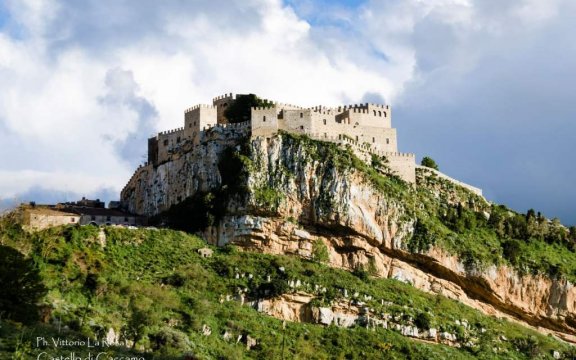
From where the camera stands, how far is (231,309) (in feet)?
275

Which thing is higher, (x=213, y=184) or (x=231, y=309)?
(x=213, y=184)

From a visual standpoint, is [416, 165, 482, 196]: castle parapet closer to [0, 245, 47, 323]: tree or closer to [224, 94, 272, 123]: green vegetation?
[224, 94, 272, 123]: green vegetation

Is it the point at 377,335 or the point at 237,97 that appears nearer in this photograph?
the point at 377,335

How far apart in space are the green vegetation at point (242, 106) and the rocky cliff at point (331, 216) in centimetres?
377

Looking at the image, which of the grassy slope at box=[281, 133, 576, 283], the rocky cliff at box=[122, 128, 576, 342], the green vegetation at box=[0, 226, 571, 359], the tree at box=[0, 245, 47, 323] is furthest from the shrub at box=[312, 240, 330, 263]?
the tree at box=[0, 245, 47, 323]

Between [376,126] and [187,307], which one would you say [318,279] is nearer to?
[187,307]

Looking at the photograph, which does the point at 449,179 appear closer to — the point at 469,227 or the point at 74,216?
the point at 469,227

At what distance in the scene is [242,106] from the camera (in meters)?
104

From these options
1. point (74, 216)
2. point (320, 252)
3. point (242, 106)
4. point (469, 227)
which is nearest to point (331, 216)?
point (320, 252)

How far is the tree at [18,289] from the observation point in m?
64.4

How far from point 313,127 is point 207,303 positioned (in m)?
23.8

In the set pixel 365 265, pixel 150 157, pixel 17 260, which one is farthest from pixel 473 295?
pixel 17 260

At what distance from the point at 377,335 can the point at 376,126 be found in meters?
27.2

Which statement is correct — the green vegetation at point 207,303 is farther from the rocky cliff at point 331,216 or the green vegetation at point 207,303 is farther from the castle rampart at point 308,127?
the castle rampart at point 308,127
